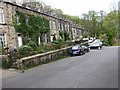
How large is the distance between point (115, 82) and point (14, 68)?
8617 millimetres

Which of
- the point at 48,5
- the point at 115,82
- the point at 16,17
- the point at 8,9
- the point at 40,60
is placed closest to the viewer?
the point at 115,82

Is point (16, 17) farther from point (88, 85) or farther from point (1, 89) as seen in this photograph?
point (88, 85)

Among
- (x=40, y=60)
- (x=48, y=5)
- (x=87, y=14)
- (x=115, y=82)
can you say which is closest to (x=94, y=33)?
(x=87, y=14)

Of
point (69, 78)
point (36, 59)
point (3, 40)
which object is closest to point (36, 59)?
point (36, 59)

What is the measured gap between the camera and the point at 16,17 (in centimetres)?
1900

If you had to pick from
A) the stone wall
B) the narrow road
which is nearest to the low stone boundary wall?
the stone wall

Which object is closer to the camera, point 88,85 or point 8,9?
point 88,85

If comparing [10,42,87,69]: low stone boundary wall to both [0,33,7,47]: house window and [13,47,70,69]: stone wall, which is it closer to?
[13,47,70,69]: stone wall

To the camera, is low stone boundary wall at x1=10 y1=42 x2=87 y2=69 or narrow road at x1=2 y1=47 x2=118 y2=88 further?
low stone boundary wall at x1=10 y1=42 x2=87 y2=69

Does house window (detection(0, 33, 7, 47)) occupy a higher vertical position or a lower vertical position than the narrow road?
higher

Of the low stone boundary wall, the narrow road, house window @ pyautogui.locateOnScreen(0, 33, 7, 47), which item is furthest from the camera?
house window @ pyautogui.locateOnScreen(0, 33, 7, 47)

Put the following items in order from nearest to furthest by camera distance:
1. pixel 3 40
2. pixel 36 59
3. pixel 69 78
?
pixel 69 78 → pixel 36 59 → pixel 3 40

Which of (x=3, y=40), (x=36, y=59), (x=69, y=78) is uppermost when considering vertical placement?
(x=3, y=40)

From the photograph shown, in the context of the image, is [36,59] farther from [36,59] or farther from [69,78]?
[69,78]
